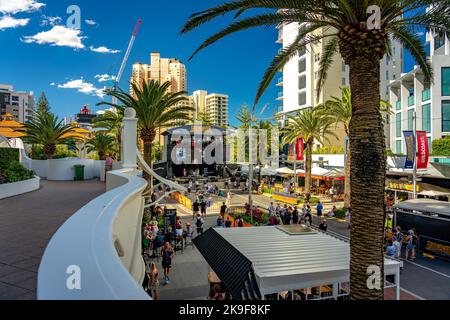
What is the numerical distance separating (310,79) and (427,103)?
2646 centimetres

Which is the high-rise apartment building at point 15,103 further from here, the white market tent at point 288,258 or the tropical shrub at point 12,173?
the white market tent at point 288,258

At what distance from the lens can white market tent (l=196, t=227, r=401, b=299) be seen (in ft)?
22.7

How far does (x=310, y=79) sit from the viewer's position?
61.8 m

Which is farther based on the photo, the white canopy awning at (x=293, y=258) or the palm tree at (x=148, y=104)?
the palm tree at (x=148, y=104)

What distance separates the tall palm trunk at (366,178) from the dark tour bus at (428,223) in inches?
374

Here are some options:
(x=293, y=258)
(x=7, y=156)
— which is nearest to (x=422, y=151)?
(x=293, y=258)

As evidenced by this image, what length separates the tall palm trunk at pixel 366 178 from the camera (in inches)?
240

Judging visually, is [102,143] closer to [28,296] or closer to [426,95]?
[28,296]

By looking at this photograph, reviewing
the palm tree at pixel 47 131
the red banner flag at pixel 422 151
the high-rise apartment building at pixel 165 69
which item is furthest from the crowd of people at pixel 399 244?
the high-rise apartment building at pixel 165 69

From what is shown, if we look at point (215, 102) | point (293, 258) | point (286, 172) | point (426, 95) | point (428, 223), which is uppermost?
point (215, 102)

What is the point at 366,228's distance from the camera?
6148 mm
